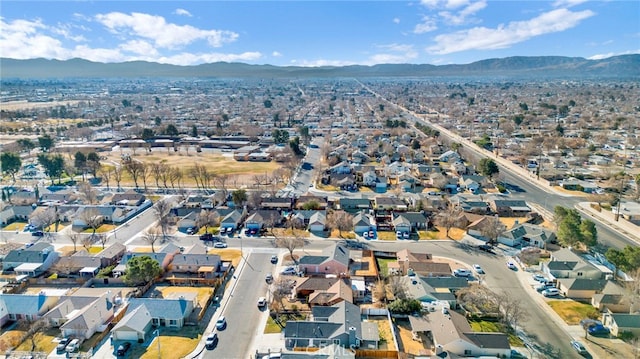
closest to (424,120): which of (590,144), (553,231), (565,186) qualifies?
(590,144)

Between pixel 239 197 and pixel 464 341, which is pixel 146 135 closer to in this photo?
pixel 239 197

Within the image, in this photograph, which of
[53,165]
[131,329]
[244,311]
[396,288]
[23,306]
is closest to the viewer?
[131,329]

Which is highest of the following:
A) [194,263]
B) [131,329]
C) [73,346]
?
[194,263]

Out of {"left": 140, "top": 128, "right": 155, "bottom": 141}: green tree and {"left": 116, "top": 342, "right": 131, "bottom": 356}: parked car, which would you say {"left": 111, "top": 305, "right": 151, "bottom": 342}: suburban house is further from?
{"left": 140, "top": 128, "right": 155, "bottom": 141}: green tree

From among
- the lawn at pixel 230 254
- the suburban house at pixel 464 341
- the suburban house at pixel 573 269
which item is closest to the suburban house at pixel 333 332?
the suburban house at pixel 464 341

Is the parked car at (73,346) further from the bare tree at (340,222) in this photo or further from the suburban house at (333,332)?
the bare tree at (340,222)

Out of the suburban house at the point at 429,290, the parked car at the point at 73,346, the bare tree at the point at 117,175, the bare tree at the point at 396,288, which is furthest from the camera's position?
the bare tree at the point at 117,175

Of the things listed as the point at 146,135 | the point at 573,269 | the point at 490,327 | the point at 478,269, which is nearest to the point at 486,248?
the point at 478,269
